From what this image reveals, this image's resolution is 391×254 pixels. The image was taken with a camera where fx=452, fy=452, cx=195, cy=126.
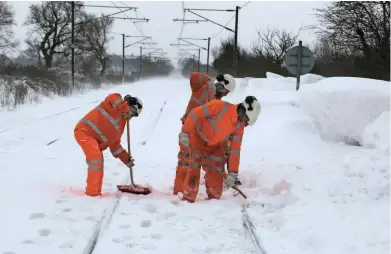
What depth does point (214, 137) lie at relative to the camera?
19.5 feet

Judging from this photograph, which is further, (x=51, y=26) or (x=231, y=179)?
(x=51, y=26)

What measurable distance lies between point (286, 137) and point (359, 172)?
4.41 metres

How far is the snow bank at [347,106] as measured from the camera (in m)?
10.5

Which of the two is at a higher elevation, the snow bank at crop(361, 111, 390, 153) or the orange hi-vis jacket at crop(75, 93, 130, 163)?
the orange hi-vis jacket at crop(75, 93, 130, 163)

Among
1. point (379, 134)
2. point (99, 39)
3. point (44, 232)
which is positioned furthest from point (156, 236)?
point (99, 39)

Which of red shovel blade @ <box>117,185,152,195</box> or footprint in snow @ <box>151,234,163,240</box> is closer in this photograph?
footprint in snow @ <box>151,234,163,240</box>

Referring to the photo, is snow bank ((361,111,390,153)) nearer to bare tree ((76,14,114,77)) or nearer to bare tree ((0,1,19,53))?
bare tree ((0,1,19,53))

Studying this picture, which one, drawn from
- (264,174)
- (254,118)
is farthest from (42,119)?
(254,118)

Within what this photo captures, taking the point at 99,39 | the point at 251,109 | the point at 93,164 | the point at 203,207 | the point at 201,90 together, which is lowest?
the point at 203,207

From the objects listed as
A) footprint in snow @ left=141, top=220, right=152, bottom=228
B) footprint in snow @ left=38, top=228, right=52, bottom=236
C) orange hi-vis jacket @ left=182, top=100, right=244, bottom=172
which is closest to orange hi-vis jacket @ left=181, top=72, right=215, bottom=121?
orange hi-vis jacket @ left=182, top=100, right=244, bottom=172

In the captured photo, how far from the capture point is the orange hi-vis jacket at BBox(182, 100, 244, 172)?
5664 mm

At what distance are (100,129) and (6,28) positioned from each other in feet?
149

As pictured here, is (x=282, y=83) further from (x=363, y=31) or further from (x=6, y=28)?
(x=6, y=28)

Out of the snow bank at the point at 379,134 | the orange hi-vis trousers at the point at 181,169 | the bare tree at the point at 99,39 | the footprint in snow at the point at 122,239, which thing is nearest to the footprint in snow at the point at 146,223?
the footprint in snow at the point at 122,239
